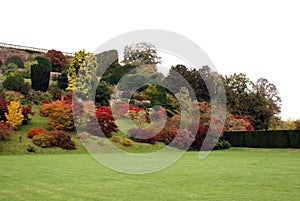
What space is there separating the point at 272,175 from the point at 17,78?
103 ft

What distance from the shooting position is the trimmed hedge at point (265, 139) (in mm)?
29312

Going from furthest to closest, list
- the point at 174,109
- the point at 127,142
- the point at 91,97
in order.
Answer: the point at 174,109 < the point at 91,97 < the point at 127,142

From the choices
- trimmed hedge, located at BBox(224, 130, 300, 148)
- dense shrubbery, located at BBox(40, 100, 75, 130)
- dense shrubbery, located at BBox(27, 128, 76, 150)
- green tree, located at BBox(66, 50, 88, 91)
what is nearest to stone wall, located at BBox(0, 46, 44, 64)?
green tree, located at BBox(66, 50, 88, 91)

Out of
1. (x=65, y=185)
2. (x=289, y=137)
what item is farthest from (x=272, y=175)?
(x=289, y=137)

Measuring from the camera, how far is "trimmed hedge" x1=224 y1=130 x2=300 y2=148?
96.2ft

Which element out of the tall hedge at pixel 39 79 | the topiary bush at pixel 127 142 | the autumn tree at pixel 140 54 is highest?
the autumn tree at pixel 140 54

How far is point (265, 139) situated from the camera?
3095 centimetres

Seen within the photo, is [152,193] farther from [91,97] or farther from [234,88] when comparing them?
[234,88]

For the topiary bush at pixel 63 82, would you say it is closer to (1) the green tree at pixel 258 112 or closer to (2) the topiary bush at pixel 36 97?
(2) the topiary bush at pixel 36 97

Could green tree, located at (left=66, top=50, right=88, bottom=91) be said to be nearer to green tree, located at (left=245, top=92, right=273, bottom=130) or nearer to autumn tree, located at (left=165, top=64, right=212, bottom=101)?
autumn tree, located at (left=165, top=64, right=212, bottom=101)

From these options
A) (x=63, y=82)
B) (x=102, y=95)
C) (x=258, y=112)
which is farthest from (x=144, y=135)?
(x=258, y=112)

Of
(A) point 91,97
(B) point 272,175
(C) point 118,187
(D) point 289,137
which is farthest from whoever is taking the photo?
(A) point 91,97

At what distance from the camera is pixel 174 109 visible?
129 ft

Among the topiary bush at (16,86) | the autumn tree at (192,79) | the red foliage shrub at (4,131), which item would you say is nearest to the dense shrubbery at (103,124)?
the red foliage shrub at (4,131)
